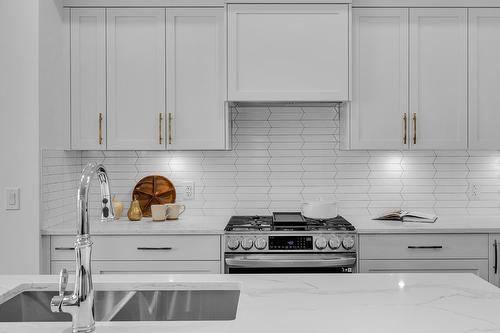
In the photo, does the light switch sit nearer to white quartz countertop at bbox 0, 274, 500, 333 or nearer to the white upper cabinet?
white quartz countertop at bbox 0, 274, 500, 333

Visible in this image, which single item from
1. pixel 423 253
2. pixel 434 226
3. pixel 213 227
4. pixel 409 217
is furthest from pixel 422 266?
pixel 213 227

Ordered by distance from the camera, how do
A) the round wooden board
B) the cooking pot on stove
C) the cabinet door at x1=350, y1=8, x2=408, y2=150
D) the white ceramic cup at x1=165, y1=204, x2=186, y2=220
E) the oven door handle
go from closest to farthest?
1. the oven door handle
2. the cooking pot on stove
3. the cabinet door at x1=350, y1=8, x2=408, y2=150
4. the white ceramic cup at x1=165, y1=204, x2=186, y2=220
5. the round wooden board

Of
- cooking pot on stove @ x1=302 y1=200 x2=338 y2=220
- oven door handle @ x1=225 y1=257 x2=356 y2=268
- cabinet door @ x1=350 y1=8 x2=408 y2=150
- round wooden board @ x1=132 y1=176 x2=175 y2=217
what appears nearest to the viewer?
oven door handle @ x1=225 y1=257 x2=356 y2=268

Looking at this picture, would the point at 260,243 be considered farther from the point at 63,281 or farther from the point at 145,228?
the point at 63,281

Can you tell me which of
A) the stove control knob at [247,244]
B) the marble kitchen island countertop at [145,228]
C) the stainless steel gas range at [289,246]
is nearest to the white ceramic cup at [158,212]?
the marble kitchen island countertop at [145,228]

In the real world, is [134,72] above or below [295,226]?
above

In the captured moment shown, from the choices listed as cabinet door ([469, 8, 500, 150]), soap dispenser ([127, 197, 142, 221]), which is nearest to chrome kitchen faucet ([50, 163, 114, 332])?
soap dispenser ([127, 197, 142, 221])

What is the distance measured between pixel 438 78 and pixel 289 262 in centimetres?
161

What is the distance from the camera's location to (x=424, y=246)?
291 cm

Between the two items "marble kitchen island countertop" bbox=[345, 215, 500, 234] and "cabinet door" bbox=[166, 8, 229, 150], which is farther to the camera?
"cabinet door" bbox=[166, 8, 229, 150]

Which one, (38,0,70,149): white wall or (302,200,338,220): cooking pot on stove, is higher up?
(38,0,70,149): white wall

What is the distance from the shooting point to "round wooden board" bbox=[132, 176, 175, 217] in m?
3.51

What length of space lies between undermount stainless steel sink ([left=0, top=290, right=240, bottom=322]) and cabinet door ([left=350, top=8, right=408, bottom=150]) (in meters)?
1.89

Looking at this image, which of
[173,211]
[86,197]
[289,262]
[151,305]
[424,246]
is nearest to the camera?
[86,197]
